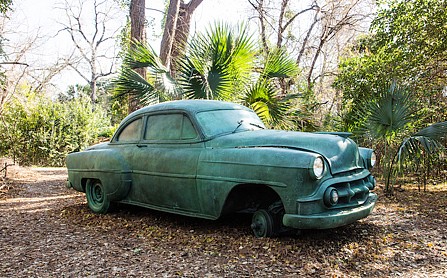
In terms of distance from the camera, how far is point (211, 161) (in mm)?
4848

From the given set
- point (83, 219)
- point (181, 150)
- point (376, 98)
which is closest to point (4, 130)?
point (83, 219)

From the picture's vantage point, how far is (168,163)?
17.4ft

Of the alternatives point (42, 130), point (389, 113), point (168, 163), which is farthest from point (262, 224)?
point (42, 130)

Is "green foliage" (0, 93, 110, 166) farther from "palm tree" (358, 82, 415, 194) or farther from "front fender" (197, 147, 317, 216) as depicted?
"front fender" (197, 147, 317, 216)

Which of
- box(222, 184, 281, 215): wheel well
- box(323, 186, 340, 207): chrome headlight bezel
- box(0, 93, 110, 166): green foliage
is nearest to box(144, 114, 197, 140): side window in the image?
box(222, 184, 281, 215): wheel well

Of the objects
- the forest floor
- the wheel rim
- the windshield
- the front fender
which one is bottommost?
the forest floor

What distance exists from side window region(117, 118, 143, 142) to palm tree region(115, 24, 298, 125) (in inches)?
84.8

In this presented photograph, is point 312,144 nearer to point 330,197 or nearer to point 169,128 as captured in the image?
point 330,197

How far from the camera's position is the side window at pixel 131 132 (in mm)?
6121

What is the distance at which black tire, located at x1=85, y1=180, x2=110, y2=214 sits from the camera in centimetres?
629

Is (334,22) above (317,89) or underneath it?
above

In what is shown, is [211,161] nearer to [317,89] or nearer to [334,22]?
[334,22]

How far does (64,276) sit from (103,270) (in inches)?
14.4

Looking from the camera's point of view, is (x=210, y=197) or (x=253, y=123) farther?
(x=253, y=123)
